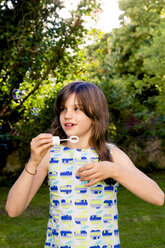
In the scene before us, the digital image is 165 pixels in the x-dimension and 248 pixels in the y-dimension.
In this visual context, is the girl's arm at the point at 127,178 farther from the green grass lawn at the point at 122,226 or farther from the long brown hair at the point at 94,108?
the green grass lawn at the point at 122,226

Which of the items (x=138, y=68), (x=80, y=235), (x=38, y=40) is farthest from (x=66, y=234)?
(x=138, y=68)

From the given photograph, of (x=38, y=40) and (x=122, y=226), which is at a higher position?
(x=38, y=40)

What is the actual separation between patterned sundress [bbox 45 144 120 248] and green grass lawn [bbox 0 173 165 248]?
9.23 ft

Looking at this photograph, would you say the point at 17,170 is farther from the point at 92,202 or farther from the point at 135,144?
the point at 92,202

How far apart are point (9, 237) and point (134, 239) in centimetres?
170

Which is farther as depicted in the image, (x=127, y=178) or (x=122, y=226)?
(x=122, y=226)

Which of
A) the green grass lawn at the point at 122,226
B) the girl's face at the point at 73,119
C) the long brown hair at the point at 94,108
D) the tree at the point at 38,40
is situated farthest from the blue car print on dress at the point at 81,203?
the tree at the point at 38,40

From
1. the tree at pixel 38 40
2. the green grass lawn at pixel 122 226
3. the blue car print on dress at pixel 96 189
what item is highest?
the tree at pixel 38 40

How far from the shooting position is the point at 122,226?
507 centimetres

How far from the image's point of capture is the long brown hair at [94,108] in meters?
1.76

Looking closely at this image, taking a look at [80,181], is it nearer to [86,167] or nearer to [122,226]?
[86,167]

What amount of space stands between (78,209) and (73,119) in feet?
1.46

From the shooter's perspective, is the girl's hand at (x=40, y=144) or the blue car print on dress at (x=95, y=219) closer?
the girl's hand at (x=40, y=144)

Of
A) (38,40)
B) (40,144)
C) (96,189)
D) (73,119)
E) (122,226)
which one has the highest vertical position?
(38,40)
